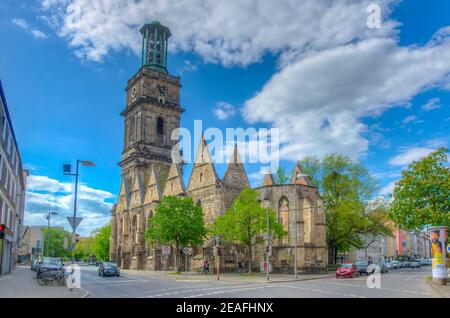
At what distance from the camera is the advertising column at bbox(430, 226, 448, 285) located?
83.2ft

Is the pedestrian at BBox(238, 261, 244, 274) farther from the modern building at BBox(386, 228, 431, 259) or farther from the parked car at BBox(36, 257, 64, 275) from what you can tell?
the modern building at BBox(386, 228, 431, 259)

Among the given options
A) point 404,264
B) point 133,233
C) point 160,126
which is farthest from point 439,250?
point 404,264

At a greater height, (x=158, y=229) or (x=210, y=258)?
(x=158, y=229)

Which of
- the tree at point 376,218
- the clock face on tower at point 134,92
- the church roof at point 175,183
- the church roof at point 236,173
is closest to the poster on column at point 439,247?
the tree at point 376,218

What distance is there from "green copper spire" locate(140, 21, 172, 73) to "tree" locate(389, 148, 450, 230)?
182 feet

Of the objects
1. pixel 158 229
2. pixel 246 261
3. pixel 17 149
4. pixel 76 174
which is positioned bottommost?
pixel 246 261

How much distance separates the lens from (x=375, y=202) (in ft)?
178

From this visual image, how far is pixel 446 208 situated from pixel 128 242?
51.6m

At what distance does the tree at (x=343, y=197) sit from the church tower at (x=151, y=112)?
2706cm

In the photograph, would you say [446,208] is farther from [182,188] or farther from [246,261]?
[182,188]

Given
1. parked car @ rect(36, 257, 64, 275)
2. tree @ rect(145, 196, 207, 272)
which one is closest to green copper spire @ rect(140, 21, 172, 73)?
tree @ rect(145, 196, 207, 272)

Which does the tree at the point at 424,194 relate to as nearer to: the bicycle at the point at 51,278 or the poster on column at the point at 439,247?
the poster on column at the point at 439,247

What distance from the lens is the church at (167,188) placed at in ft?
155
